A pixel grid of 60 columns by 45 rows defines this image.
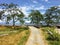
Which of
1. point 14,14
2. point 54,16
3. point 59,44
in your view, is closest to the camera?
point 59,44

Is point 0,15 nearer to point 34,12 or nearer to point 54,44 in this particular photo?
point 34,12

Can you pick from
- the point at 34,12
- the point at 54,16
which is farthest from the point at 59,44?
the point at 34,12

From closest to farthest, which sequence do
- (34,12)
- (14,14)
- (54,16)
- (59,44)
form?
(59,44)
(14,14)
(54,16)
(34,12)

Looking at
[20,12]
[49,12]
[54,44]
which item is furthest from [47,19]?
[54,44]

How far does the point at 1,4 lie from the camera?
68.6 m

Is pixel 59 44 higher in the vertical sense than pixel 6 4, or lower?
lower

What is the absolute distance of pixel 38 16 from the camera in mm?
93188

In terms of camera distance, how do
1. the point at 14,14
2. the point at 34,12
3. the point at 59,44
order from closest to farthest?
the point at 59,44, the point at 14,14, the point at 34,12

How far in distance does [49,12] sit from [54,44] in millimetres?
73827

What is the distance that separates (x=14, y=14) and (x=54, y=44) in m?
49.6

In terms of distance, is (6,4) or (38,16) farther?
(38,16)

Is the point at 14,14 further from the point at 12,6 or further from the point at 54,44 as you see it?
the point at 54,44

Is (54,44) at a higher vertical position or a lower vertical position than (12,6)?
lower

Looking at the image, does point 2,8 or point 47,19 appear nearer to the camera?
point 2,8
